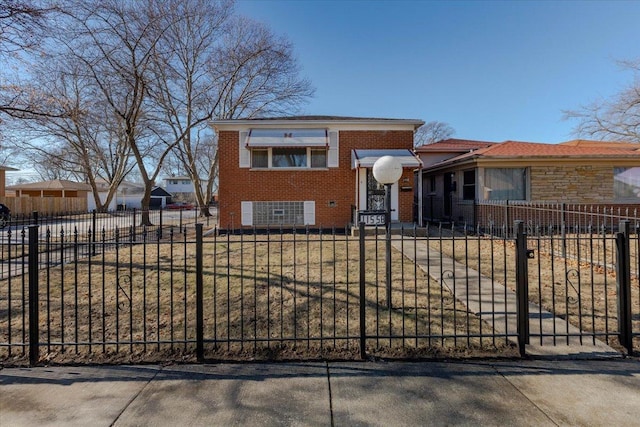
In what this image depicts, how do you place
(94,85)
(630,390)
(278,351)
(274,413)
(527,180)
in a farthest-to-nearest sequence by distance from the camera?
(94,85), (527,180), (278,351), (630,390), (274,413)

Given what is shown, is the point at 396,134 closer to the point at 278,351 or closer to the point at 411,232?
the point at 411,232

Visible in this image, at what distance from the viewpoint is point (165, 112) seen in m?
24.2

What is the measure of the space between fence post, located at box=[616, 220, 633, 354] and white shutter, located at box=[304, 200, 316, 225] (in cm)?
1067

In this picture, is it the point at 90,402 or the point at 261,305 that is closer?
the point at 90,402

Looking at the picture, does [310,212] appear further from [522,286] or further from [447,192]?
[522,286]

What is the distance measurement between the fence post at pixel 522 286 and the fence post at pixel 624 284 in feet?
3.31

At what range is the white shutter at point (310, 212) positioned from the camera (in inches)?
537

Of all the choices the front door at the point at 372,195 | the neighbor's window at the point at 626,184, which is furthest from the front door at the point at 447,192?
the neighbor's window at the point at 626,184

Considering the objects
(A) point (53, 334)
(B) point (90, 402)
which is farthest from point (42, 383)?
(A) point (53, 334)

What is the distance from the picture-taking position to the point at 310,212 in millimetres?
13664

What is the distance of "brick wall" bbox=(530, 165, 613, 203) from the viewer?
13266mm

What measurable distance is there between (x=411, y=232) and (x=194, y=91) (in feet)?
64.3

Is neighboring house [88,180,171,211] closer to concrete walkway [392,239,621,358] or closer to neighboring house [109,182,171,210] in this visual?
neighboring house [109,182,171,210]

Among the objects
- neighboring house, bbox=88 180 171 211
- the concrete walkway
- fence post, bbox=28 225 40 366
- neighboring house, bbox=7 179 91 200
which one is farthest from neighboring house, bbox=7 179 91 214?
the concrete walkway
